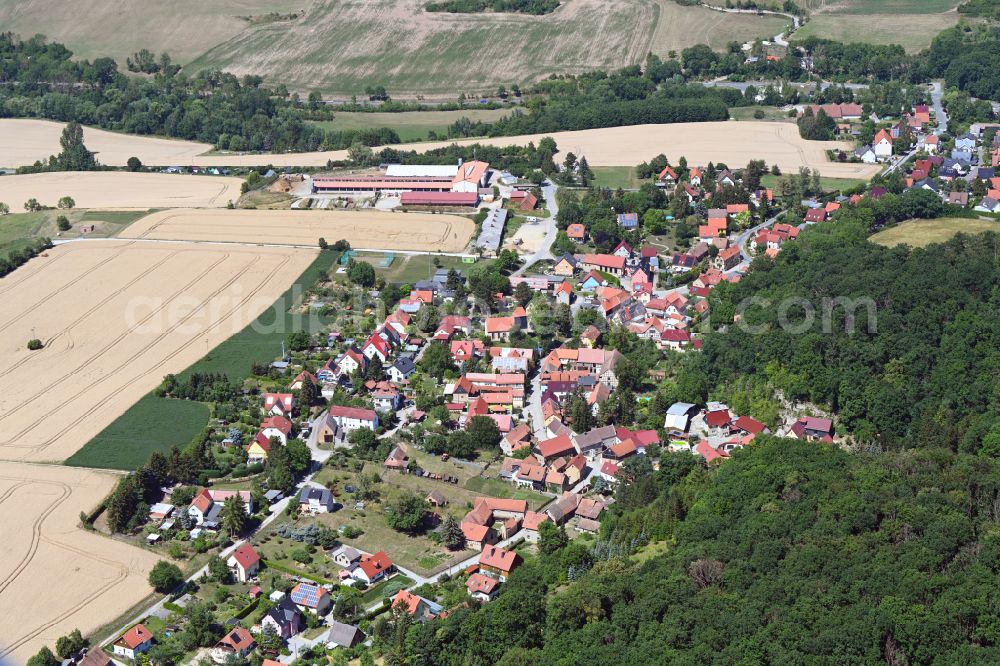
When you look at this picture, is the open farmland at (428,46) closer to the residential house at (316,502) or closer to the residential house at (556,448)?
the residential house at (556,448)

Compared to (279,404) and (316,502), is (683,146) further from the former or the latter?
(316,502)

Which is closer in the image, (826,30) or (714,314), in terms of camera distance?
(714,314)

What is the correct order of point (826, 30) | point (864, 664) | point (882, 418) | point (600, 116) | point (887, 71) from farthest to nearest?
point (826, 30)
point (887, 71)
point (600, 116)
point (882, 418)
point (864, 664)

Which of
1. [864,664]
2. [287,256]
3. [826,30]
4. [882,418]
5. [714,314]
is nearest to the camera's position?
[864,664]

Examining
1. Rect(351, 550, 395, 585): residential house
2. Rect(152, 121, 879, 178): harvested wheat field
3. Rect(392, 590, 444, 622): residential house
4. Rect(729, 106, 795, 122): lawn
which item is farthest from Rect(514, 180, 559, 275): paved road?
Rect(392, 590, 444, 622): residential house

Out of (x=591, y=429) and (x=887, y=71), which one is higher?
(x=887, y=71)

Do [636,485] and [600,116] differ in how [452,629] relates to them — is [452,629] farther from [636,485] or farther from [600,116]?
[600,116]

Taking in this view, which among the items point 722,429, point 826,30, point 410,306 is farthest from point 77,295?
point 826,30
